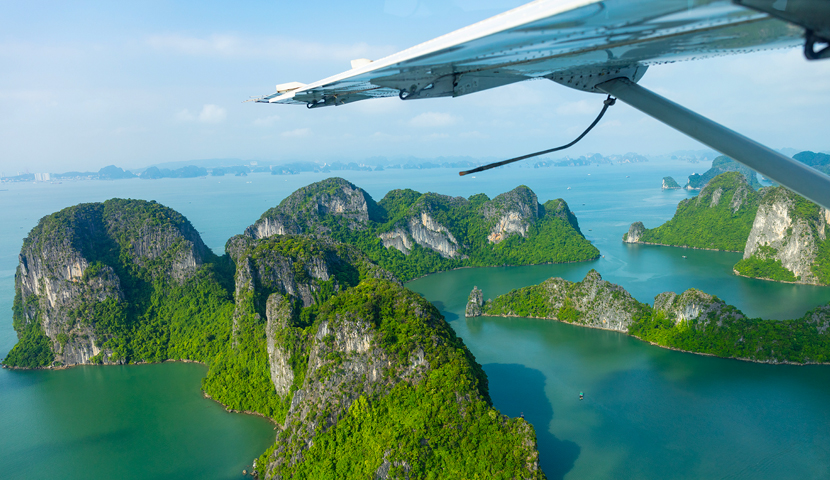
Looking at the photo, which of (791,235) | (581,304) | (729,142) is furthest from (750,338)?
(729,142)

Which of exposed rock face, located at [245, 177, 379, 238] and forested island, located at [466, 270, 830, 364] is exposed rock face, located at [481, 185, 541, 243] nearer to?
exposed rock face, located at [245, 177, 379, 238]

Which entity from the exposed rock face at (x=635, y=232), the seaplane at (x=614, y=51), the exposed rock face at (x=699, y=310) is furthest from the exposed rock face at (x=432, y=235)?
the seaplane at (x=614, y=51)

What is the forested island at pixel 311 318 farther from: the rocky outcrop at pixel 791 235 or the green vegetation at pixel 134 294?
the rocky outcrop at pixel 791 235

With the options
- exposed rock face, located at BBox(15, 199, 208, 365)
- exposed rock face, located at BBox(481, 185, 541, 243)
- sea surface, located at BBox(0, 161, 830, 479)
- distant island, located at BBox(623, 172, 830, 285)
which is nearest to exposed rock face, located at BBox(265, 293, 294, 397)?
sea surface, located at BBox(0, 161, 830, 479)

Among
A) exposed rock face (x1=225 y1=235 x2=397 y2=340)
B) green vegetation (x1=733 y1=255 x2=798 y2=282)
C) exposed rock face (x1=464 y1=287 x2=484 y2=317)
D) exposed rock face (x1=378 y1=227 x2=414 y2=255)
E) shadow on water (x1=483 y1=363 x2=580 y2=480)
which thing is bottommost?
green vegetation (x1=733 y1=255 x2=798 y2=282)

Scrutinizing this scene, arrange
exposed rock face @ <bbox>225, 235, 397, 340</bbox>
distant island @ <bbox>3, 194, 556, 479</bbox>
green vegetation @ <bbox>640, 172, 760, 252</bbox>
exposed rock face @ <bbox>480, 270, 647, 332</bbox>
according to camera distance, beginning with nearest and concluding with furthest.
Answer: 1. distant island @ <bbox>3, 194, 556, 479</bbox>
2. exposed rock face @ <bbox>225, 235, 397, 340</bbox>
3. exposed rock face @ <bbox>480, 270, 647, 332</bbox>
4. green vegetation @ <bbox>640, 172, 760, 252</bbox>

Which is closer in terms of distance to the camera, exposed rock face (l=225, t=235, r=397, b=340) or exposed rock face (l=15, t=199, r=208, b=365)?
exposed rock face (l=225, t=235, r=397, b=340)

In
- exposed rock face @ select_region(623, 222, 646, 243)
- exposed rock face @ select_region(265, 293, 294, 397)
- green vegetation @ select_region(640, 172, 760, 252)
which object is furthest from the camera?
exposed rock face @ select_region(623, 222, 646, 243)

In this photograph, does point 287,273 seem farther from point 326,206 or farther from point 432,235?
point 326,206
